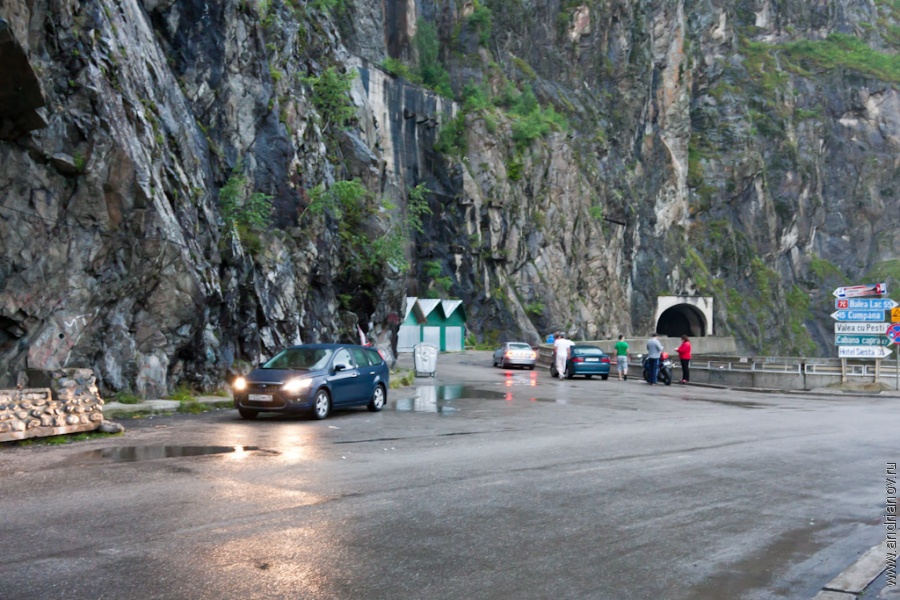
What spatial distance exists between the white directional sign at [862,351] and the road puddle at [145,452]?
23.1 meters

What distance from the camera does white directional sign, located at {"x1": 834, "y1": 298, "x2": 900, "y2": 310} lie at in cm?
2831

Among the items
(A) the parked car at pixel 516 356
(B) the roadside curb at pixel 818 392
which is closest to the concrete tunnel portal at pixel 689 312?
(A) the parked car at pixel 516 356

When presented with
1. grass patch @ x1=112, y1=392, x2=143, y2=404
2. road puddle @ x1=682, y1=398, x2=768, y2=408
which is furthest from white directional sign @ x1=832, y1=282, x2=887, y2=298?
grass patch @ x1=112, y1=392, x2=143, y2=404

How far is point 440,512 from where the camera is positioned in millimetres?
7832

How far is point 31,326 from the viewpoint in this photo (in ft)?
53.4

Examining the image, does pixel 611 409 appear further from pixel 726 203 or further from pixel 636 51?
pixel 726 203

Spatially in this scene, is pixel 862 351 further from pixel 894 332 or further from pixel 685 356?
pixel 685 356

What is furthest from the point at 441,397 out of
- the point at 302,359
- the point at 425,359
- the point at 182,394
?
the point at 425,359

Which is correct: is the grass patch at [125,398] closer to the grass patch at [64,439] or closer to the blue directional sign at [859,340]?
the grass patch at [64,439]

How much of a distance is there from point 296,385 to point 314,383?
0.42 metres

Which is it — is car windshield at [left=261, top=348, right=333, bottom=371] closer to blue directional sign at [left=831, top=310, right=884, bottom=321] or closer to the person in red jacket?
the person in red jacket

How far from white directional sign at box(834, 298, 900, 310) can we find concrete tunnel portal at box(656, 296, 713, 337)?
5976 cm

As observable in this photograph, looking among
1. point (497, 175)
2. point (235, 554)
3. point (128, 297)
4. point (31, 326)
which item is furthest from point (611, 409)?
point (497, 175)

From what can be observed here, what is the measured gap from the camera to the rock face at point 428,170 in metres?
17.9
